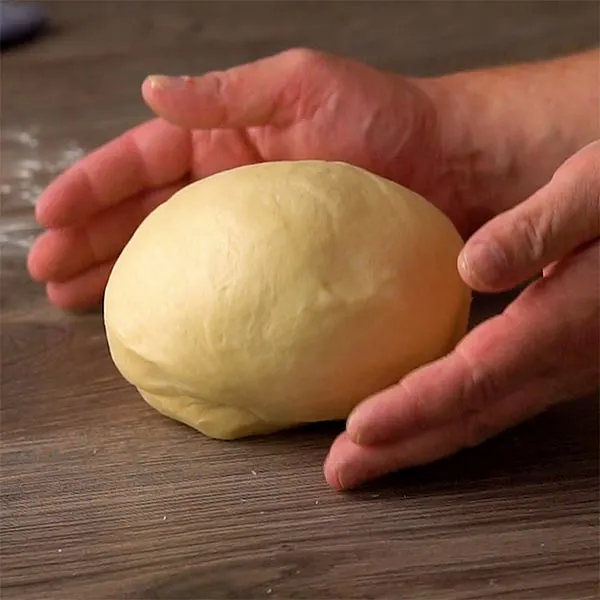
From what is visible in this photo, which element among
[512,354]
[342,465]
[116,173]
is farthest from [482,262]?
[116,173]

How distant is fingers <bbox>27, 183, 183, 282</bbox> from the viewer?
1073 millimetres

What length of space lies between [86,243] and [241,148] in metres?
0.21

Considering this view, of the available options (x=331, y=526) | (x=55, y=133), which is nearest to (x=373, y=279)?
(x=331, y=526)

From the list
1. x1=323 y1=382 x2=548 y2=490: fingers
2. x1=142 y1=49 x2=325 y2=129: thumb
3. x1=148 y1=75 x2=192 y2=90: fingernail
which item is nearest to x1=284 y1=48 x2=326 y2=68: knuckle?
x1=142 y1=49 x2=325 y2=129: thumb

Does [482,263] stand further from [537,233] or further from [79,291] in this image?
[79,291]

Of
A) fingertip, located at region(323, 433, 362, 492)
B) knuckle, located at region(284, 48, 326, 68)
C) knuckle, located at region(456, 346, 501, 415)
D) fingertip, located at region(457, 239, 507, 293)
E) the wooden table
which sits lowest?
the wooden table

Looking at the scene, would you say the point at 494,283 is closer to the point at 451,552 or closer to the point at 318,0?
the point at 451,552

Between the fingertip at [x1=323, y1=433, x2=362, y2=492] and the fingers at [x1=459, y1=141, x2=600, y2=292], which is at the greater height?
the fingers at [x1=459, y1=141, x2=600, y2=292]

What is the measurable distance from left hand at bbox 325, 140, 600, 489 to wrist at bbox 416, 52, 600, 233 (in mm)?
339

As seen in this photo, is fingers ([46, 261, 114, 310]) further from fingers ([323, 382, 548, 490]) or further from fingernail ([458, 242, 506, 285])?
fingernail ([458, 242, 506, 285])

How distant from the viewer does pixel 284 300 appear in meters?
0.77

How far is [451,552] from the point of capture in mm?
738

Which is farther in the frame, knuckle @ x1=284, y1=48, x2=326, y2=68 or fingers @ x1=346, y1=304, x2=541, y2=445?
knuckle @ x1=284, y1=48, x2=326, y2=68

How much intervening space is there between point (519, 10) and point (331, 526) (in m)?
1.38
